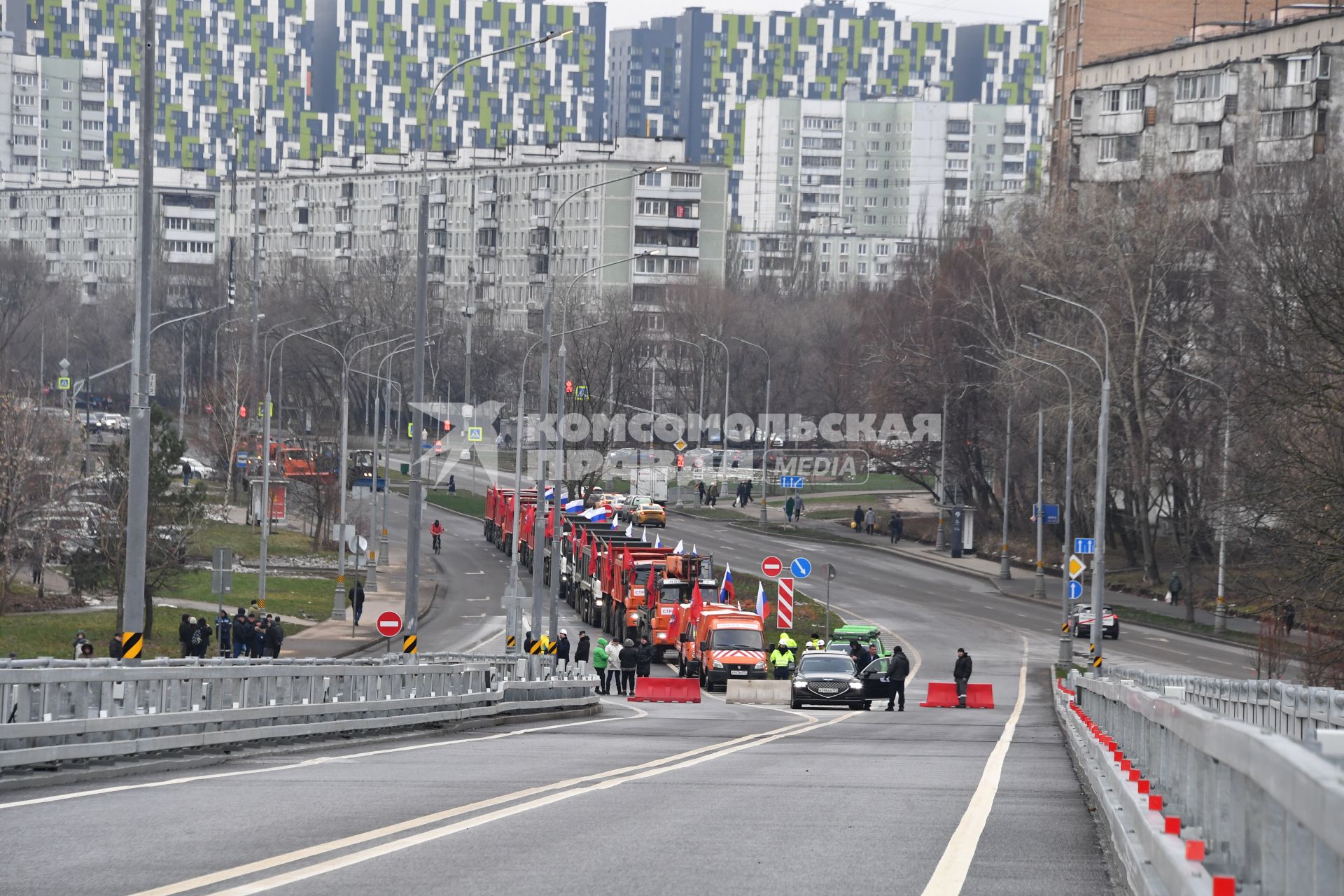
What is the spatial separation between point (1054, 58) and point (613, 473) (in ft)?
129

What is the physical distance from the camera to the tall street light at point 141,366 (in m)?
19.0

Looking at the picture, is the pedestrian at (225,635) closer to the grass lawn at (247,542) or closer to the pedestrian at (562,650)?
the pedestrian at (562,650)

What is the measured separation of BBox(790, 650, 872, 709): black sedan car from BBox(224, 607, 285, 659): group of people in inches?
425

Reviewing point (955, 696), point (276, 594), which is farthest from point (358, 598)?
point (955, 696)

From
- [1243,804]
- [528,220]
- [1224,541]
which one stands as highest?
[528,220]

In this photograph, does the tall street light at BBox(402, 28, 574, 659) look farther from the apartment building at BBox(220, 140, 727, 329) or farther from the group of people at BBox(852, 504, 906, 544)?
the apartment building at BBox(220, 140, 727, 329)

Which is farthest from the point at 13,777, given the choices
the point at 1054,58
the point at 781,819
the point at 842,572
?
the point at 1054,58

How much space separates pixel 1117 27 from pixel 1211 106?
1822 cm

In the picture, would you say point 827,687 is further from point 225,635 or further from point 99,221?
point 99,221

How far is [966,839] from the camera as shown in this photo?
10977 millimetres

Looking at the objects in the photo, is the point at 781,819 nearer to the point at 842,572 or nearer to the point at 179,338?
the point at 842,572

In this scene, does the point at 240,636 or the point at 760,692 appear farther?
the point at 760,692

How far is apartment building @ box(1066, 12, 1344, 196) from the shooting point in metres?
88.2

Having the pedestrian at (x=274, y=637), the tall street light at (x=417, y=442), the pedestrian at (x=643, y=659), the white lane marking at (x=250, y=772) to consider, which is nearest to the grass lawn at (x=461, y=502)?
the pedestrian at (x=643, y=659)
